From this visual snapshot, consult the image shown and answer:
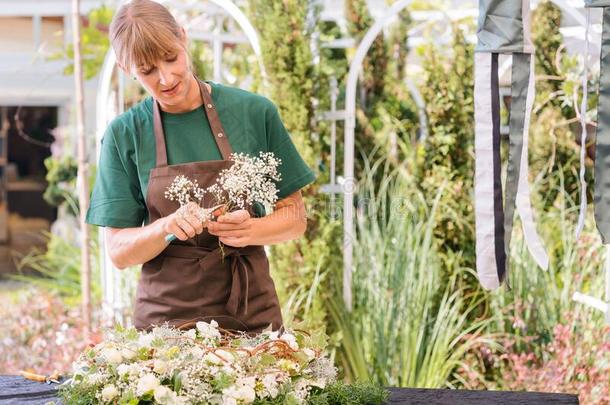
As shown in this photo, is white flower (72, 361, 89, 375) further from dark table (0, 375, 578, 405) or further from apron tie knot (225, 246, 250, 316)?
apron tie knot (225, 246, 250, 316)

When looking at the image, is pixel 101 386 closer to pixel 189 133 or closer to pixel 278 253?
pixel 189 133

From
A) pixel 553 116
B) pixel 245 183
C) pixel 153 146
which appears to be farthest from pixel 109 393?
pixel 553 116

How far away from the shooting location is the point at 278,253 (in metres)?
4.54

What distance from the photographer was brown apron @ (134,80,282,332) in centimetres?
260

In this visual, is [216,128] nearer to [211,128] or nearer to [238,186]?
[211,128]

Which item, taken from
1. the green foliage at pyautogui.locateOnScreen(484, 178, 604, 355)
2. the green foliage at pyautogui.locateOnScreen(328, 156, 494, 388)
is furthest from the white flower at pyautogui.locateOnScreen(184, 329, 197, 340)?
the green foliage at pyautogui.locateOnScreen(484, 178, 604, 355)

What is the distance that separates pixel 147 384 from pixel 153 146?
898mm

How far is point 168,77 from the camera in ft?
8.12

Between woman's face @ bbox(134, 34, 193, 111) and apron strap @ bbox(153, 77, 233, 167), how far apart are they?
0.07 metres

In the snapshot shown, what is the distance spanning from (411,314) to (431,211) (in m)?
0.64

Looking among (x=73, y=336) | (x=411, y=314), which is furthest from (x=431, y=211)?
(x=73, y=336)

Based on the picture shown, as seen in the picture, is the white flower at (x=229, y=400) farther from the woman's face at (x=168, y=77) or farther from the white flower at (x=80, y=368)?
the woman's face at (x=168, y=77)

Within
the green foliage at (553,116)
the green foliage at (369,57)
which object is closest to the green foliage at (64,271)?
the green foliage at (369,57)

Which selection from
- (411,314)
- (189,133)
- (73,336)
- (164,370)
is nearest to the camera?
(164,370)
